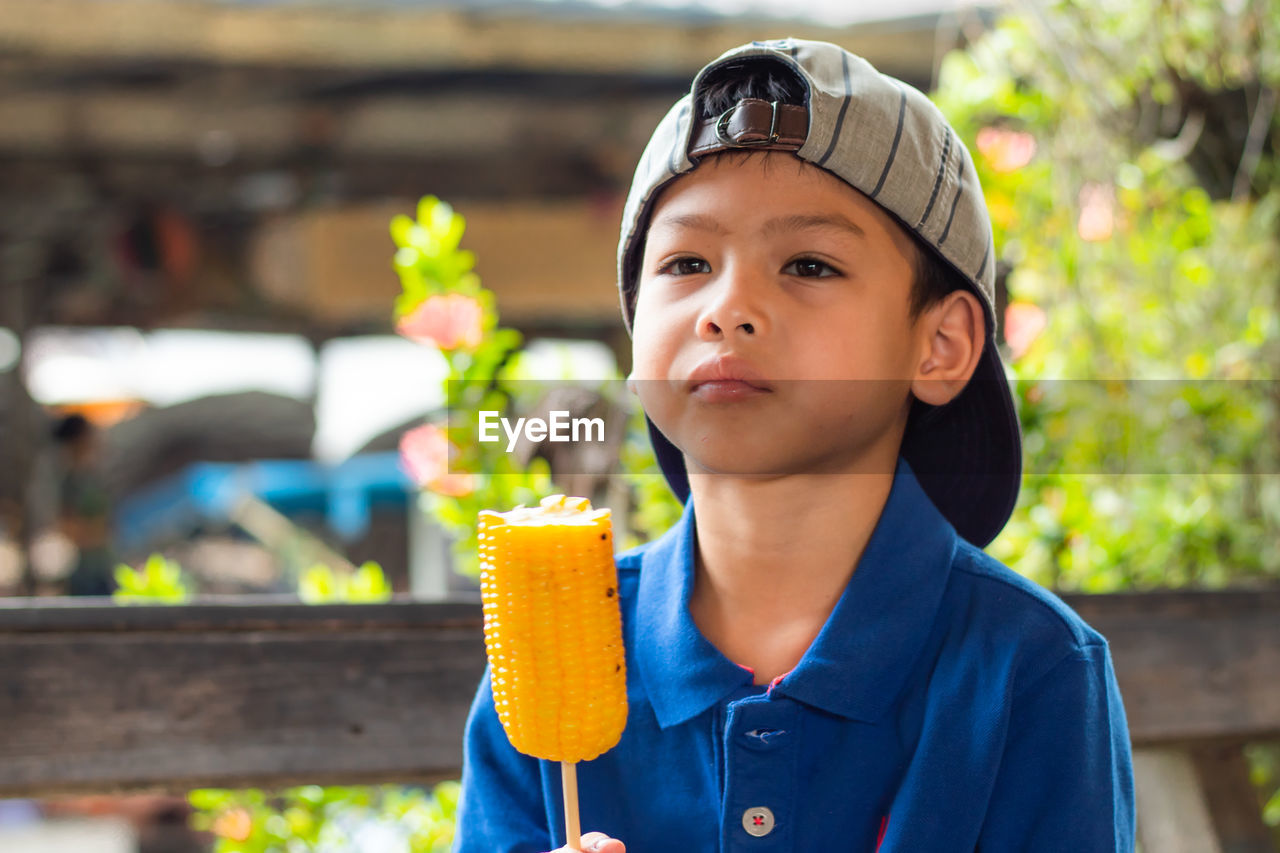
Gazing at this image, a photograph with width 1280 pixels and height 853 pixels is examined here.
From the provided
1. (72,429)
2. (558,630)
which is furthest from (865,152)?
(72,429)

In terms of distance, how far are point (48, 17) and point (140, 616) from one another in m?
2.31

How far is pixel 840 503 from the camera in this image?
1.05m

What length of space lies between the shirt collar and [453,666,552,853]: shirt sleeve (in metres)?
0.14

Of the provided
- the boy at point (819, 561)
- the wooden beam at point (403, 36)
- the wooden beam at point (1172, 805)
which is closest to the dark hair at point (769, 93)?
the boy at point (819, 561)

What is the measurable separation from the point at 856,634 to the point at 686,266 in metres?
0.33

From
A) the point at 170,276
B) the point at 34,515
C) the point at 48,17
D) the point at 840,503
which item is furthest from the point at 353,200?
the point at 840,503

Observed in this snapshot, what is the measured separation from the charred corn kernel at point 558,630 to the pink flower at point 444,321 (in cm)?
109

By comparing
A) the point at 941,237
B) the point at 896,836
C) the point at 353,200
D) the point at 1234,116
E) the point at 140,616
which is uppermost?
the point at 353,200

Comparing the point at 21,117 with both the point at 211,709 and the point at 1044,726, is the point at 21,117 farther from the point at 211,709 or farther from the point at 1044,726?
the point at 1044,726

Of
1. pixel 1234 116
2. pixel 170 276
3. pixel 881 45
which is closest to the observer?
pixel 1234 116

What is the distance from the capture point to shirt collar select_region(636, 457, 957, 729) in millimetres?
978

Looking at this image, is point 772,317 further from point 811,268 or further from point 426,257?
point 426,257

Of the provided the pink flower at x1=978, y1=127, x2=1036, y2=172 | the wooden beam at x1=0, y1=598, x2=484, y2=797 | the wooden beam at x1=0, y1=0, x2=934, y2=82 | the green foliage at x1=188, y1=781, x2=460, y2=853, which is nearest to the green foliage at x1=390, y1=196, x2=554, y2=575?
the green foliage at x1=188, y1=781, x2=460, y2=853

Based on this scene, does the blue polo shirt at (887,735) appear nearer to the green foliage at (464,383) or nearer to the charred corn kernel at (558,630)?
the charred corn kernel at (558,630)
